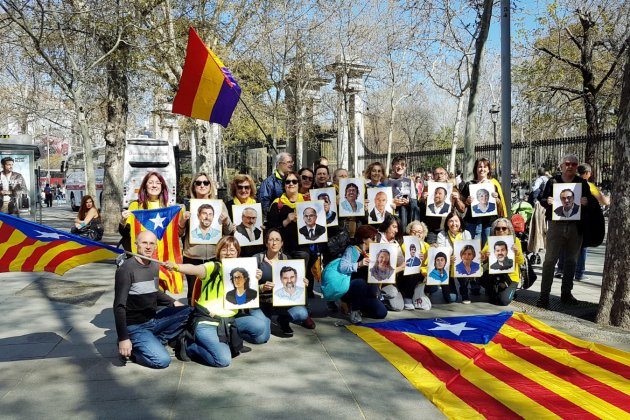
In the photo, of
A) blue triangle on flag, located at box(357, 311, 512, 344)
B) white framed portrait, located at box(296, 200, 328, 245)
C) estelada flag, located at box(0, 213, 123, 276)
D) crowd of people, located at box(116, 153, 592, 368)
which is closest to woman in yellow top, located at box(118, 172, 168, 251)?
crowd of people, located at box(116, 153, 592, 368)

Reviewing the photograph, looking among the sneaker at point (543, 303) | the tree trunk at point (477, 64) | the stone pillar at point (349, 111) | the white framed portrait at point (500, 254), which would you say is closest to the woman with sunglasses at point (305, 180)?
the white framed portrait at point (500, 254)

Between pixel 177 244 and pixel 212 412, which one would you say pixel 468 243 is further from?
pixel 212 412

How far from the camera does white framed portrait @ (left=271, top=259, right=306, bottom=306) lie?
5.87 meters

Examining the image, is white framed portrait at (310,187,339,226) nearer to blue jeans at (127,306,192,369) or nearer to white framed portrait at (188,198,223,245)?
white framed portrait at (188,198,223,245)

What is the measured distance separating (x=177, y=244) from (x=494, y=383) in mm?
3573

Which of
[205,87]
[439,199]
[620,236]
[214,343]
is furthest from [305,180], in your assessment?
[620,236]

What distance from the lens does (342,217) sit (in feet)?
24.4

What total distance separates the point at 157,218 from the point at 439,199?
11.8 feet

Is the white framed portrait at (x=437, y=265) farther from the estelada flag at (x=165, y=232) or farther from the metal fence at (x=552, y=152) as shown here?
the metal fence at (x=552, y=152)

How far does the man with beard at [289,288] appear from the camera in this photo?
232 inches

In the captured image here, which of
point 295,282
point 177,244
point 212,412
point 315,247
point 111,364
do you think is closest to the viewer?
point 212,412

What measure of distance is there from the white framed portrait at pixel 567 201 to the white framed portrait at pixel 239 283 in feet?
12.9

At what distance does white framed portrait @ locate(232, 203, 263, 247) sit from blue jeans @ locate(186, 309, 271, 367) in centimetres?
119

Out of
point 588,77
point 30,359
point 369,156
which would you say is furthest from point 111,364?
point 369,156
